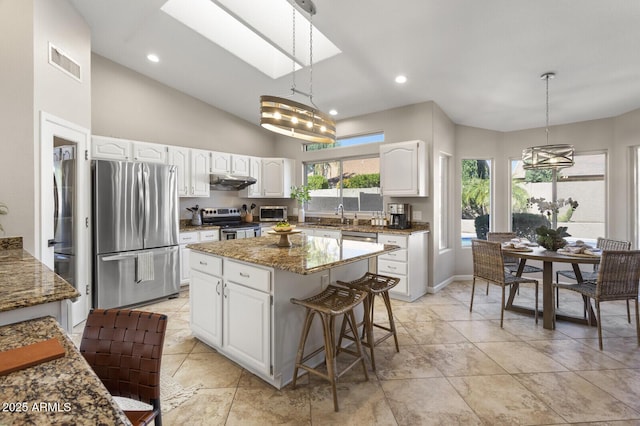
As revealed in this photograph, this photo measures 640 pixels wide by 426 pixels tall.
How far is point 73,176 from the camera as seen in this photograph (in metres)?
3.23

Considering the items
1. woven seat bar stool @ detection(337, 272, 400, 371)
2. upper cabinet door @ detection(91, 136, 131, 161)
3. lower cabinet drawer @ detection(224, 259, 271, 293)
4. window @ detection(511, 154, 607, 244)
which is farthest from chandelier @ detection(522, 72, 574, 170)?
upper cabinet door @ detection(91, 136, 131, 161)

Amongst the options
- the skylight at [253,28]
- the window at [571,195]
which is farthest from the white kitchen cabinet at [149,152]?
the window at [571,195]

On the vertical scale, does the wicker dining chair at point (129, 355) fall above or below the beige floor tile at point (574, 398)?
above

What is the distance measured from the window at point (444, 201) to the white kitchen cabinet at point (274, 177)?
289cm

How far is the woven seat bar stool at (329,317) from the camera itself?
1960 millimetres

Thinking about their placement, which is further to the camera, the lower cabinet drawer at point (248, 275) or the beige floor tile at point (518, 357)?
the beige floor tile at point (518, 357)

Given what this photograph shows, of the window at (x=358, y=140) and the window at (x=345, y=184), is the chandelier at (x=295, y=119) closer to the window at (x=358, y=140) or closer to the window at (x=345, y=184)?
the window at (x=358, y=140)

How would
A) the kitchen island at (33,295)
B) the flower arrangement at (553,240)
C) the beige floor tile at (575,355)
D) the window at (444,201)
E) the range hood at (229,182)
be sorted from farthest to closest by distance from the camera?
the range hood at (229,182), the window at (444,201), the flower arrangement at (553,240), the beige floor tile at (575,355), the kitchen island at (33,295)

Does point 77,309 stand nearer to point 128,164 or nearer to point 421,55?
point 128,164

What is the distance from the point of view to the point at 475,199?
17.2 ft

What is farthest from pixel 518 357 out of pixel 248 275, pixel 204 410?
pixel 204 410

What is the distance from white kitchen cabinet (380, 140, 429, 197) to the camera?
4242 millimetres

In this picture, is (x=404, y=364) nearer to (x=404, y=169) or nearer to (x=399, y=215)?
(x=399, y=215)

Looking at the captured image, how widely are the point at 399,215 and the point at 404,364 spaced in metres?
2.37
